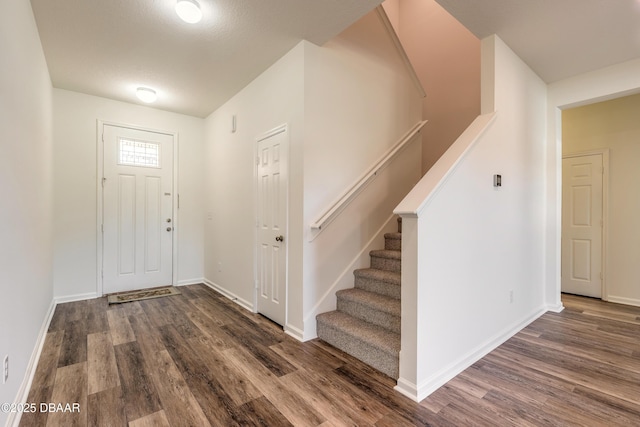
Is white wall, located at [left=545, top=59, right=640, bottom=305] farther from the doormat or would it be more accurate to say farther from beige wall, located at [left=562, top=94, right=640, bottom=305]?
the doormat

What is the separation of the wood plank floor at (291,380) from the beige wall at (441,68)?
270 cm

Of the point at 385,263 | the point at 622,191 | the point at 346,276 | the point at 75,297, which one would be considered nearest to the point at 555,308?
the point at 622,191

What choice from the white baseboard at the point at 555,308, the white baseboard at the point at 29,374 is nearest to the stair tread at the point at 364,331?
the white baseboard at the point at 29,374

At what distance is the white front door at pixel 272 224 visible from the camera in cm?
294

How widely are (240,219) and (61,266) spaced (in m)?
2.37

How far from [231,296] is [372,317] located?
218 cm

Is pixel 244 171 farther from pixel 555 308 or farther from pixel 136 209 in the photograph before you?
pixel 555 308

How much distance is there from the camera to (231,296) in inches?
156

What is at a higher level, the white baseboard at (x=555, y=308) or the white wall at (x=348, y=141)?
the white wall at (x=348, y=141)

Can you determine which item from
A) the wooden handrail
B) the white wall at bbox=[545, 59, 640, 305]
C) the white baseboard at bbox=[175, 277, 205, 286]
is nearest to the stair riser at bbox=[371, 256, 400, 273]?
the wooden handrail

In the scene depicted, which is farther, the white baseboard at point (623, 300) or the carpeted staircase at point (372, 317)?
the white baseboard at point (623, 300)

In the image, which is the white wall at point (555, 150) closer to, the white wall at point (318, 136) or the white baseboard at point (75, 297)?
the white wall at point (318, 136)

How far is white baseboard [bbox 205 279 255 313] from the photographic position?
354cm

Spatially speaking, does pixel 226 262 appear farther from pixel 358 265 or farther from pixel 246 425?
pixel 246 425
